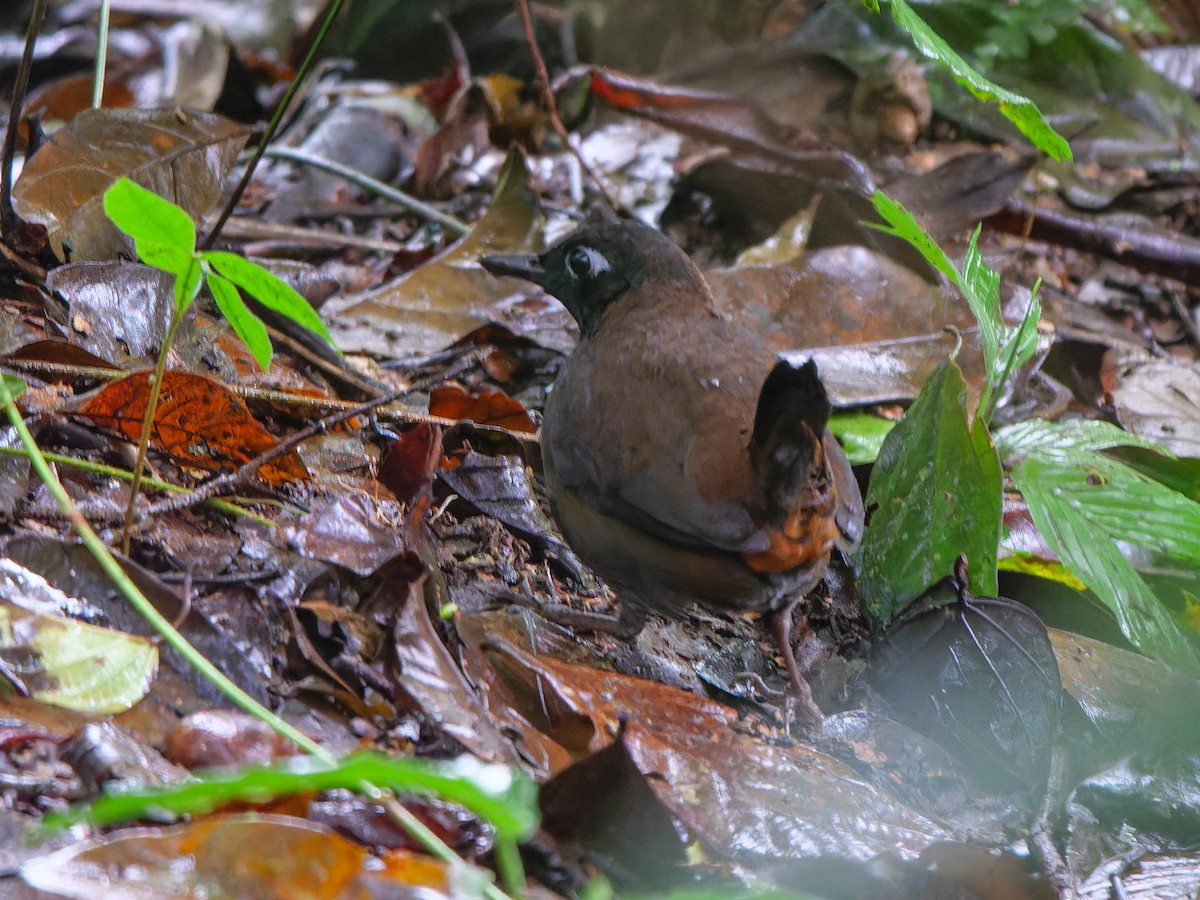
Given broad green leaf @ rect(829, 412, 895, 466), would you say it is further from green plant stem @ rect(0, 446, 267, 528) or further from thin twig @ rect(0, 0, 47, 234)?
thin twig @ rect(0, 0, 47, 234)

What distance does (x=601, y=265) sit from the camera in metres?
3.76

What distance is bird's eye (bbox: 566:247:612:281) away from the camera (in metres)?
3.76

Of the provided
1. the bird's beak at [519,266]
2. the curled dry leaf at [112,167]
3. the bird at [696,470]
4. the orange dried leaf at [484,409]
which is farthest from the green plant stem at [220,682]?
the bird's beak at [519,266]

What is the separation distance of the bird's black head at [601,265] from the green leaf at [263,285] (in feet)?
5.14

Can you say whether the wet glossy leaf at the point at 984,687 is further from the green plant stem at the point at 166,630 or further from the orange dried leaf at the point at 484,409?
the green plant stem at the point at 166,630

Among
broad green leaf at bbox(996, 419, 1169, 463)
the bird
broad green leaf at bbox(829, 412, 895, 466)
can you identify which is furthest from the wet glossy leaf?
broad green leaf at bbox(829, 412, 895, 466)

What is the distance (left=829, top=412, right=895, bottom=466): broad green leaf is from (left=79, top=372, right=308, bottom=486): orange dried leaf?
1.80 m

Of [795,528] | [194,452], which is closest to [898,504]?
[795,528]

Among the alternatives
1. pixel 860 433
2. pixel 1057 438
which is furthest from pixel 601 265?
pixel 1057 438

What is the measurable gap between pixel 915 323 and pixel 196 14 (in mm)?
4957

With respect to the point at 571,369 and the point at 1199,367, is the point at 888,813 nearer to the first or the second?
the point at 571,369

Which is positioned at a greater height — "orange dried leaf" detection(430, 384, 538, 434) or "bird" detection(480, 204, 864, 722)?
"bird" detection(480, 204, 864, 722)

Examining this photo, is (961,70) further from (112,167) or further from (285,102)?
(112,167)

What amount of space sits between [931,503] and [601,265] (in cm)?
130
